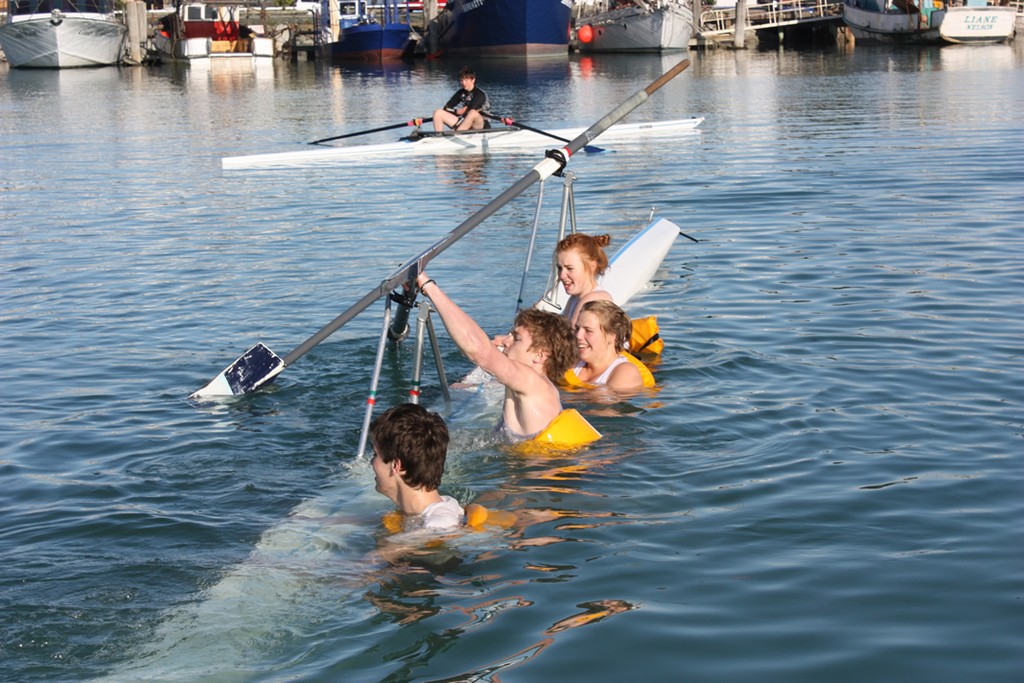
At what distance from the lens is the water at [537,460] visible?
5.03 m

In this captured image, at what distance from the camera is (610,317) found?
7754mm

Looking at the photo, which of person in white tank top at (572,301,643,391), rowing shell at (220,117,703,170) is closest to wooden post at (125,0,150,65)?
rowing shell at (220,117,703,170)

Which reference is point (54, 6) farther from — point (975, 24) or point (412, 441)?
point (412, 441)

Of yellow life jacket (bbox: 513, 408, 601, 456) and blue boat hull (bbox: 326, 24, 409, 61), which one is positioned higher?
blue boat hull (bbox: 326, 24, 409, 61)

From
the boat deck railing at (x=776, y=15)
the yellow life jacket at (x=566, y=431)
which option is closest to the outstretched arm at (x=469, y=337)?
the yellow life jacket at (x=566, y=431)

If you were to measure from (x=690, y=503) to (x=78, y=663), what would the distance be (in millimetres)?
3197

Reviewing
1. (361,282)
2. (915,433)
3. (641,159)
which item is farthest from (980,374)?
(641,159)

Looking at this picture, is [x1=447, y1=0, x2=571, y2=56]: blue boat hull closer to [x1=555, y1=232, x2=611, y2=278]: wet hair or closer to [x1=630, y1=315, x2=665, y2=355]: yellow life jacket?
[x1=630, y1=315, x2=665, y2=355]: yellow life jacket

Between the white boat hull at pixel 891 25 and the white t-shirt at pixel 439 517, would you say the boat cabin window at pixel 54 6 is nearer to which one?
the white boat hull at pixel 891 25

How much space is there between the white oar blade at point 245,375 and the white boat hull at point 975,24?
47193 mm

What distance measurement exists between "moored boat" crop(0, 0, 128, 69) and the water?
36.9 m

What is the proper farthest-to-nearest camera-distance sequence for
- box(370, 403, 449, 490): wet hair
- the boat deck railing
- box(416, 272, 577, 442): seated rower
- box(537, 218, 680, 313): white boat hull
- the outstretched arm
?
the boat deck railing
box(537, 218, 680, 313): white boat hull
box(416, 272, 577, 442): seated rower
the outstretched arm
box(370, 403, 449, 490): wet hair

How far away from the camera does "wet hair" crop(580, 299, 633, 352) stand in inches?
305

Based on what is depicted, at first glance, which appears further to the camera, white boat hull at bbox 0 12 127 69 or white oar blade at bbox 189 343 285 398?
white boat hull at bbox 0 12 127 69
